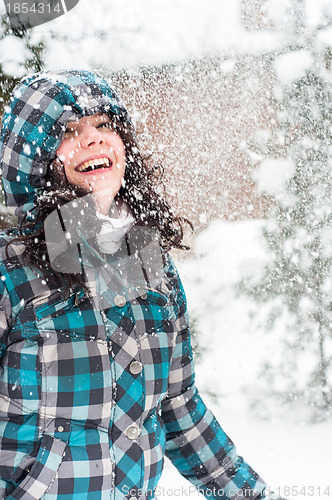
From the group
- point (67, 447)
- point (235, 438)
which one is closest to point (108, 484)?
point (67, 447)

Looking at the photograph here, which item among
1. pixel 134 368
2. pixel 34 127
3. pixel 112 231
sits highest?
pixel 34 127

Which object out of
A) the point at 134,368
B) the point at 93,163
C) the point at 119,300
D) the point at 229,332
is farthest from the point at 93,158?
the point at 229,332

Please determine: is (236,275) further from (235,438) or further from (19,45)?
(19,45)

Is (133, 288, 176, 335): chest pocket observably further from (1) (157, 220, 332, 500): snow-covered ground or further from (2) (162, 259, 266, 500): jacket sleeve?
(1) (157, 220, 332, 500): snow-covered ground

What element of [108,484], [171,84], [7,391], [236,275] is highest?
[171,84]

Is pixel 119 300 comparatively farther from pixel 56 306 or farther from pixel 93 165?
pixel 93 165

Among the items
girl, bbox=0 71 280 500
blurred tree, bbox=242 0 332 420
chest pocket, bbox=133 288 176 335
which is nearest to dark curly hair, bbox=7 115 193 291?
girl, bbox=0 71 280 500

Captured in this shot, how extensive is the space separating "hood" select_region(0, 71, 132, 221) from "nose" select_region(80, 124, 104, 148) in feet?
0.12

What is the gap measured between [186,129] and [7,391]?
3389 millimetres

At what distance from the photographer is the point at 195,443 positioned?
1380mm

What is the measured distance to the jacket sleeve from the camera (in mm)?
1358

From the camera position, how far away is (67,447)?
108 cm

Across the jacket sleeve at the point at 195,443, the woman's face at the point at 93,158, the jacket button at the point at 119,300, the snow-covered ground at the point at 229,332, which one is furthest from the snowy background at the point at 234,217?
the jacket button at the point at 119,300

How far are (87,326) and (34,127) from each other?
515mm
